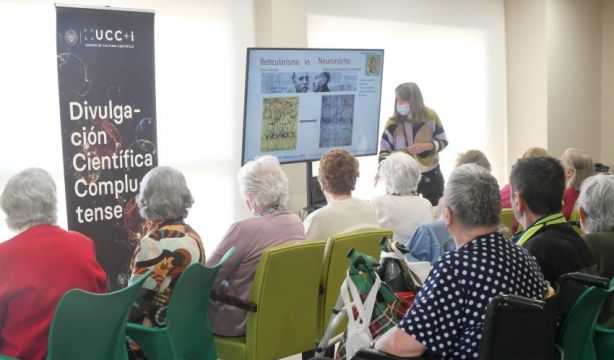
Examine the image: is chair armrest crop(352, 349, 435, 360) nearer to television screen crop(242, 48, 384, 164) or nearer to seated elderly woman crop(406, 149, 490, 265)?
seated elderly woman crop(406, 149, 490, 265)

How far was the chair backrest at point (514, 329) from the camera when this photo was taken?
7.11 ft

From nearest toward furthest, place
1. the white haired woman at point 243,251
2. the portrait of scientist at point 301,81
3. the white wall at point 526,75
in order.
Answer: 1. the white haired woman at point 243,251
2. the portrait of scientist at point 301,81
3. the white wall at point 526,75

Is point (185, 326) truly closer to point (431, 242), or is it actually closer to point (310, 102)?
point (431, 242)

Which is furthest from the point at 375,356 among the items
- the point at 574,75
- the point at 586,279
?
the point at 574,75

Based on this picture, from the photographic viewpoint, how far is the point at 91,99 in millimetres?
4238

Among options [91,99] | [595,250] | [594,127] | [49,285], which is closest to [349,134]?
[91,99]

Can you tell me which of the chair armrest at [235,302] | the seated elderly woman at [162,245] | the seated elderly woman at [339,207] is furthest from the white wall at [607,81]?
the seated elderly woman at [162,245]

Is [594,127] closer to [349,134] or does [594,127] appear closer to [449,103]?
[449,103]

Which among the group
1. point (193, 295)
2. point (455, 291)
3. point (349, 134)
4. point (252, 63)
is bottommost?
point (193, 295)

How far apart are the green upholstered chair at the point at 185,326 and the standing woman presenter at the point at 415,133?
2919 millimetres

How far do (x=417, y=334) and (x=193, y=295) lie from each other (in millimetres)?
1178

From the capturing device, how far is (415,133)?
6.07 m

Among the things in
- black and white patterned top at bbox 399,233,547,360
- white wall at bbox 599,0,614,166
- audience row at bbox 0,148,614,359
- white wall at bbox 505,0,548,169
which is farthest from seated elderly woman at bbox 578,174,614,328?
white wall at bbox 599,0,614,166

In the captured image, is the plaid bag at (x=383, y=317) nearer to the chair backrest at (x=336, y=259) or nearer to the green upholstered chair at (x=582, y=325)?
the green upholstered chair at (x=582, y=325)
